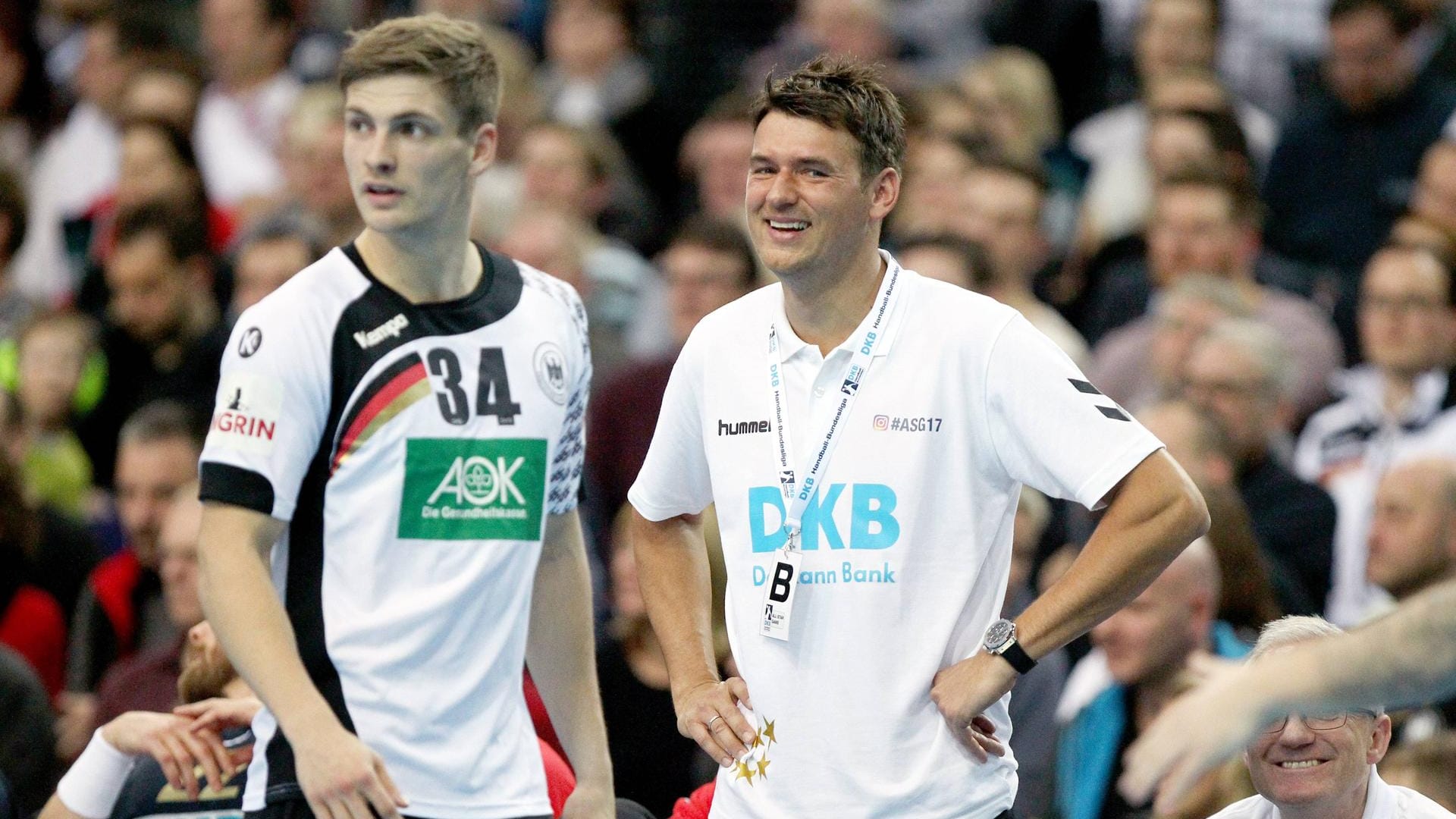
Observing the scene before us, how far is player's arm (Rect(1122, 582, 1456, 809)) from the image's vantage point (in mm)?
3119

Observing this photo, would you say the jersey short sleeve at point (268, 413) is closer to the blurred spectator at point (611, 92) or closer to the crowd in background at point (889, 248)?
the crowd in background at point (889, 248)

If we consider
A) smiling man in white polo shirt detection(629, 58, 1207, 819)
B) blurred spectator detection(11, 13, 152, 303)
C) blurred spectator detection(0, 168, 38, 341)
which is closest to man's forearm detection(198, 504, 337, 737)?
smiling man in white polo shirt detection(629, 58, 1207, 819)

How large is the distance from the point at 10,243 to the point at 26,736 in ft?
14.5

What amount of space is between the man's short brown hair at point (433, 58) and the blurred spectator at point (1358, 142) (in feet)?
20.9

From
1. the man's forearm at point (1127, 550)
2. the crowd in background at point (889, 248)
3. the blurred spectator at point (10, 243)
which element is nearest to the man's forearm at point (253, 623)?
the man's forearm at point (1127, 550)

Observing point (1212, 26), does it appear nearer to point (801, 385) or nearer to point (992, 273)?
point (992, 273)

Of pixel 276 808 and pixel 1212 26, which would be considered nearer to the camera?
pixel 276 808

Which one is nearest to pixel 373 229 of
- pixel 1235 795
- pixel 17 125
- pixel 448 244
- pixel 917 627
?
pixel 448 244

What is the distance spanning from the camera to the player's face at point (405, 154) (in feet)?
15.1

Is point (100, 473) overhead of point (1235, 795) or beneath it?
overhead

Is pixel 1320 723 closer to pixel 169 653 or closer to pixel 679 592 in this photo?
pixel 679 592

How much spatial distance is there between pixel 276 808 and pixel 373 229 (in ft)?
4.09

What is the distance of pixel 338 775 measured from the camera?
4156mm

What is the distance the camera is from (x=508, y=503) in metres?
4.60
